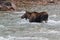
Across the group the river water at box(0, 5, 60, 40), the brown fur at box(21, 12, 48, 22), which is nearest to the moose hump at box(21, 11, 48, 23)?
the brown fur at box(21, 12, 48, 22)

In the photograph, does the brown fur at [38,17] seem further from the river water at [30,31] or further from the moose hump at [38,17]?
the river water at [30,31]

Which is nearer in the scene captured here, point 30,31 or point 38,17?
point 30,31

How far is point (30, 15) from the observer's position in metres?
15.2

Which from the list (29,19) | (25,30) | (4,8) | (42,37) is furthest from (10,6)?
(42,37)

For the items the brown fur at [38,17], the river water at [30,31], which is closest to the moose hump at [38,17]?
the brown fur at [38,17]

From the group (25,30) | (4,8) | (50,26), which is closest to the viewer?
(25,30)

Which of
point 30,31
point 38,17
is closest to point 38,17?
point 38,17

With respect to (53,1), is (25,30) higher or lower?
higher

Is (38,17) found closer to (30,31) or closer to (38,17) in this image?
(38,17)

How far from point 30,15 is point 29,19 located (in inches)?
12.0

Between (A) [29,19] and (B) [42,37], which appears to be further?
(A) [29,19]

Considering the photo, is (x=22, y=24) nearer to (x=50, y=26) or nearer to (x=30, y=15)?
(x=30, y=15)

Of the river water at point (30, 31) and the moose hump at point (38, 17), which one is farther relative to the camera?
the moose hump at point (38, 17)

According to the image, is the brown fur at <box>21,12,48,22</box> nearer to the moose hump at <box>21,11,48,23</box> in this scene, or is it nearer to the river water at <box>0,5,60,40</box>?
the moose hump at <box>21,11,48,23</box>
